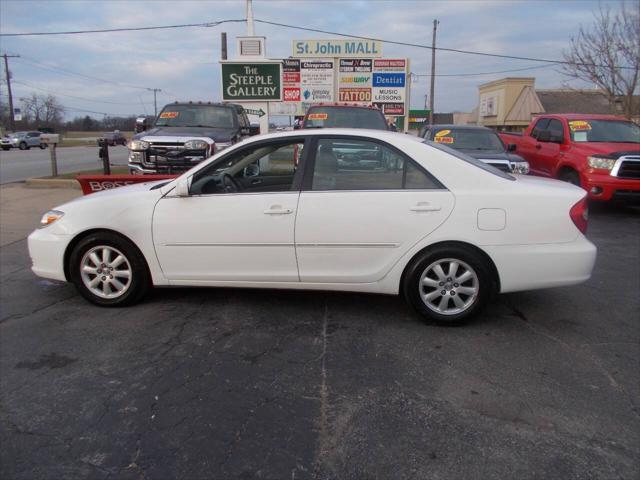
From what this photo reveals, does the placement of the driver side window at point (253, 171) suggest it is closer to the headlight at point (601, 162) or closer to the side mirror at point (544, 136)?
the headlight at point (601, 162)

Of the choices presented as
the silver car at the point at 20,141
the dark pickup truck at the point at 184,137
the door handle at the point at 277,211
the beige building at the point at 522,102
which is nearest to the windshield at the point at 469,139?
the dark pickup truck at the point at 184,137

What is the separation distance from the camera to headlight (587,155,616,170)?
9133mm

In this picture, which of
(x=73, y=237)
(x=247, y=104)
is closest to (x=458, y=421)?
(x=73, y=237)

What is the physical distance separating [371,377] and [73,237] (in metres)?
2.94

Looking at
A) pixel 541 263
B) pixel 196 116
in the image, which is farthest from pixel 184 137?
pixel 541 263

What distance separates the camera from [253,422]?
293 centimetres

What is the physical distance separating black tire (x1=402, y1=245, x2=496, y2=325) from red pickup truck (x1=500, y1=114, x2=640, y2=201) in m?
6.32

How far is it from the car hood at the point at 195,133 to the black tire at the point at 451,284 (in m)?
6.39

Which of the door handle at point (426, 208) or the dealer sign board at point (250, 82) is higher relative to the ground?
the dealer sign board at point (250, 82)

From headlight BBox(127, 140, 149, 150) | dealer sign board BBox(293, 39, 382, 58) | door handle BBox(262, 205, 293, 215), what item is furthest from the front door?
dealer sign board BBox(293, 39, 382, 58)

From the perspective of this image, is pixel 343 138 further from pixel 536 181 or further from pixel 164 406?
pixel 164 406

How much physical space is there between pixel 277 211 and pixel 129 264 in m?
1.44

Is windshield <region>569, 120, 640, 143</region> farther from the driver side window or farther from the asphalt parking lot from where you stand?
the driver side window

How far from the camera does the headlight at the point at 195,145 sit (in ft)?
30.4
